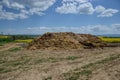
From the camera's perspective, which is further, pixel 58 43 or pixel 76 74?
pixel 58 43

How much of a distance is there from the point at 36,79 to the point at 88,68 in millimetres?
2752

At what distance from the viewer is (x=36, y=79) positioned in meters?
10.8

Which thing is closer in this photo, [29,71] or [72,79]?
[72,79]

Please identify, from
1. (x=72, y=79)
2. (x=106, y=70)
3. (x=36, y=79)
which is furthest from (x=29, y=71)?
(x=106, y=70)

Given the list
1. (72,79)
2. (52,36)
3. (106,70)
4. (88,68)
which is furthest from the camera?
(52,36)

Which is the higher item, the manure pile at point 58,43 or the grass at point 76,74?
the manure pile at point 58,43

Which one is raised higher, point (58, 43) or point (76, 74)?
point (58, 43)

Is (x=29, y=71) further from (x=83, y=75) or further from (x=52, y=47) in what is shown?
(x=52, y=47)

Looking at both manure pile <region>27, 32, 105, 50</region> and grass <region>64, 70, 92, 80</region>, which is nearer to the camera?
grass <region>64, 70, 92, 80</region>

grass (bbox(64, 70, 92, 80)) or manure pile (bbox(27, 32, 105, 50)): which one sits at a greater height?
manure pile (bbox(27, 32, 105, 50))

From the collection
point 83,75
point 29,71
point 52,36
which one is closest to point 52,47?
point 52,36

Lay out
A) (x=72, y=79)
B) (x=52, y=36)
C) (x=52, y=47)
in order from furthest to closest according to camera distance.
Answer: (x=52, y=36) < (x=52, y=47) < (x=72, y=79)

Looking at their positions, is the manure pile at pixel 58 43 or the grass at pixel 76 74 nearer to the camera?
the grass at pixel 76 74

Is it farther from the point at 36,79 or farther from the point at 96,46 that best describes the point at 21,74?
the point at 96,46
